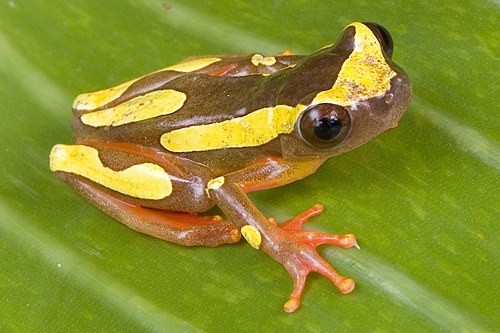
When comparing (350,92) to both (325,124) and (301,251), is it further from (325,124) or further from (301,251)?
(301,251)

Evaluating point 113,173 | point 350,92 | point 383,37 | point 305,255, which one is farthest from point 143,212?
point 383,37

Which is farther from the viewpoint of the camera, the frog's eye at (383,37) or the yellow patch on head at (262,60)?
the yellow patch on head at (262,60)

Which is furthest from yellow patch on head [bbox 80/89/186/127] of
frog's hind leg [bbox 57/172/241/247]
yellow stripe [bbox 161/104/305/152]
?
frog's hind leg [bbox 57/172/241/247]

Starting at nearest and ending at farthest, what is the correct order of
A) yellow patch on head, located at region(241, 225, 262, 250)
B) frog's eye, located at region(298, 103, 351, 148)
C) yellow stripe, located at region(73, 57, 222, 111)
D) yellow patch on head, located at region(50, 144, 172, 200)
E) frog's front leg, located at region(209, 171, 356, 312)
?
frog's eye, located at region(298, 103, 351, 148) → frog's front leg, located at region(209, 171, 356, 312) → yellow patch on head, located at region(241, 225, 262, 250) → yellow patch on head, located at region(50, 144, 172, 200) → yellow stripe, located at region(73, 57, 222, 111)

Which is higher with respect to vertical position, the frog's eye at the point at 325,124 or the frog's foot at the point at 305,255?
the frog's eye at the point at 325,124

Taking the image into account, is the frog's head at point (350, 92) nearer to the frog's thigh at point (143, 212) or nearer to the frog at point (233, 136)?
the frog at point (233, 136)

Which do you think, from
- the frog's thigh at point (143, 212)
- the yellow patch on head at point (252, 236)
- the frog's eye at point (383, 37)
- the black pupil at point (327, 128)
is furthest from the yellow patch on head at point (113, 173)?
the frog's eye at point (383, 37)

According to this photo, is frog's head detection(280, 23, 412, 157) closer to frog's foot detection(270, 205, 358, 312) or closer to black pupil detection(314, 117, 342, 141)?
black pupil detection(314, 117, 342, 141)
